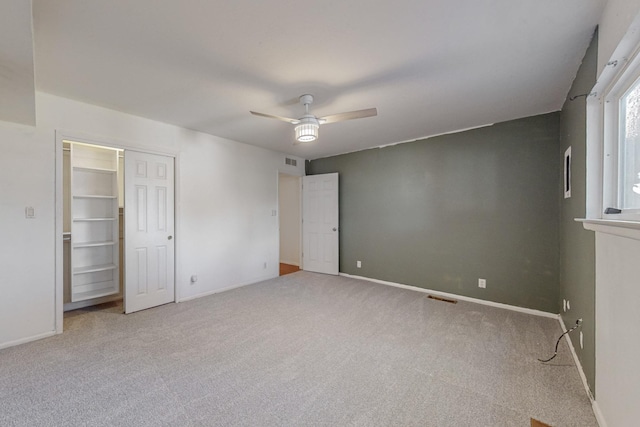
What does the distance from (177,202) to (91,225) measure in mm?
1176

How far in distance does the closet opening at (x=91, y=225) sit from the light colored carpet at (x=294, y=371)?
39 centimetres

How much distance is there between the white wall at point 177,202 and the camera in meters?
2.52

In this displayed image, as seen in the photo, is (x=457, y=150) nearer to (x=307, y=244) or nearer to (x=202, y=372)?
(x=307, y=244)

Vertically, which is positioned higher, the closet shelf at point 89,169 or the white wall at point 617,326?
the closet shelf at point 89,169

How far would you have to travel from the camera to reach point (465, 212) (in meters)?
3.81

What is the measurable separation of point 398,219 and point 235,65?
3.31 meters

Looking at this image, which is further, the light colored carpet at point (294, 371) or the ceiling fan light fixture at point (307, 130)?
the ceiling fan light fixture at point (307, 130)

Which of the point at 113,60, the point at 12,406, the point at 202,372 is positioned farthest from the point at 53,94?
the point at 202,372

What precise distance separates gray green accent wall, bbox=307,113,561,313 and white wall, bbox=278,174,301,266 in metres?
1.40

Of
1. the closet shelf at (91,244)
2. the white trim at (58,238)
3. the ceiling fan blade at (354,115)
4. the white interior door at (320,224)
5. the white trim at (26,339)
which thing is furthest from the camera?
the white interior door at (320,224)

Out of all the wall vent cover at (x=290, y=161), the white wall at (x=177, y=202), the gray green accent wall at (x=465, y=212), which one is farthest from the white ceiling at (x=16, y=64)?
the gray green accent wall at (x=465, y=212)

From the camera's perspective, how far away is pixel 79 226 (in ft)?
11.6

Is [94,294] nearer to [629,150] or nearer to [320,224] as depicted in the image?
[320,224]

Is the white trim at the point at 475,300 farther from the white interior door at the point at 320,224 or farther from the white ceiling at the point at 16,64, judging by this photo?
the white ceiling at the point at 16,64
